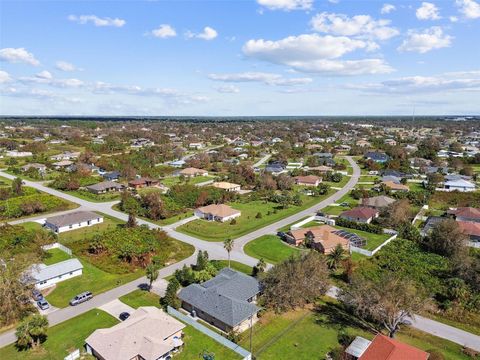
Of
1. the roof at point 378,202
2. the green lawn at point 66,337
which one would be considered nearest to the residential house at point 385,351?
the green lawn at point 66,337

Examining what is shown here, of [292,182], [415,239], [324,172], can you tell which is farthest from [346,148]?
[415,239]

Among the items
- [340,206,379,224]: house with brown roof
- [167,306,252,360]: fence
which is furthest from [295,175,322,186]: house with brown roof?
[167,306,252,360]: fence

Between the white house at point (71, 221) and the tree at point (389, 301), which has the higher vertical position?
the tree at point (389, 301)

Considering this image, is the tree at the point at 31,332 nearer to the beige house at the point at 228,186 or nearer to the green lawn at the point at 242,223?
the green lawn at the point at 242,223

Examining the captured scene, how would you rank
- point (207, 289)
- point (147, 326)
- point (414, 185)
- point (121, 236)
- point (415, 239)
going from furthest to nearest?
point (414, 185) → point (415, 239) → point (121, 236) → point (207, 289) → point (147, 326)

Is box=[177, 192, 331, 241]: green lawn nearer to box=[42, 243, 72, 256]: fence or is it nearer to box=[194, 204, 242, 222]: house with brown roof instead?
box=[194, 204, 242, 222]: house with brown roof

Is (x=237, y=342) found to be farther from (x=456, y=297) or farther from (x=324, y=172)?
(x=324, y=172)
